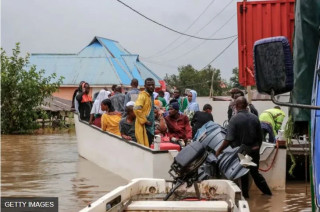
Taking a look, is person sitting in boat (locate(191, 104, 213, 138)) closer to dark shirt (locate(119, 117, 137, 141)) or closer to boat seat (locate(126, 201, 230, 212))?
dark shirt (locate(119, 117, 137, 141))

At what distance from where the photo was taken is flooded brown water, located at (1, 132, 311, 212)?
9.31 meters

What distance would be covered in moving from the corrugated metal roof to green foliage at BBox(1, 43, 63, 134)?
60.6 ft

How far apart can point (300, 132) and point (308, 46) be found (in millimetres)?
706

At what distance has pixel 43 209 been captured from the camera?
739cm

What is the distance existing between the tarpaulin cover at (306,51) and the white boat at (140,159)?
18.1 ft

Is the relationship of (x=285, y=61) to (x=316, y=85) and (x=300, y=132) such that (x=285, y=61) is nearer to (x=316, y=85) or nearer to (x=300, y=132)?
(x=316, y=85)

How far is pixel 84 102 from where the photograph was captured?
15.5 m

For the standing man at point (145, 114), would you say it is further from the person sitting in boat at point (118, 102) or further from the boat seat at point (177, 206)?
the boat seat at point (177, 206)

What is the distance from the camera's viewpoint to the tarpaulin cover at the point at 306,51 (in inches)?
157

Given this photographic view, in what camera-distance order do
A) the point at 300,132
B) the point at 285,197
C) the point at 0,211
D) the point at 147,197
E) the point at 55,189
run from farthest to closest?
1. the point at 55,189
2. the point at 285,197
3. the point at 0,211
4. the point at 147,197
5. the point at 300,132

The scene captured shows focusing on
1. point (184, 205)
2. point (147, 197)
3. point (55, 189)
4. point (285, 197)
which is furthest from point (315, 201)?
point (55, 189)

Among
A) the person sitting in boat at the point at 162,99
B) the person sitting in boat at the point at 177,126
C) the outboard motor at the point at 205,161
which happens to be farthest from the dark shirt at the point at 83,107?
the outboard motor at the point at 205,161

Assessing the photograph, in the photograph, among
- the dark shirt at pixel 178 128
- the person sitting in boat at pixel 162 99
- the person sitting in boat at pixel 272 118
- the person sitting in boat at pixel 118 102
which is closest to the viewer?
the dark shirt at pixel 178 128

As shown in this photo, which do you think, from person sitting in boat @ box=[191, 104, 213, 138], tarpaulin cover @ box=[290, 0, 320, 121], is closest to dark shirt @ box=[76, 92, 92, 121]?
person sitting in boat @ box=[191, 104, 213, 138]
